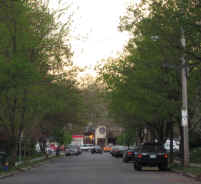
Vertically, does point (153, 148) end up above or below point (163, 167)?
above

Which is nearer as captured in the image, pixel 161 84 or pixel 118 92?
pixel 161 84

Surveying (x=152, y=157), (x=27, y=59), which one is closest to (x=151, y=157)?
(x=152, y=157)

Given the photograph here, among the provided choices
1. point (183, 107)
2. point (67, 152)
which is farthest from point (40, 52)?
point (67, 152)

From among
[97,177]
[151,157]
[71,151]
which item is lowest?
[97,177]

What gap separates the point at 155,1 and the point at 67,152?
56522mm

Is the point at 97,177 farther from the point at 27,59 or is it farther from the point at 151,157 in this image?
the point at 27,59

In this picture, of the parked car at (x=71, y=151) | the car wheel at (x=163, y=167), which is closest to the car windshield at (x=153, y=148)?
the car wheel at (x=163, y=167)

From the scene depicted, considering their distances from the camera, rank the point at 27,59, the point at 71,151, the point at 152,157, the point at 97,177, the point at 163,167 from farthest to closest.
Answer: the point at 71,151
the point at 163,167
the point at 152,157
the point at 27,59
the point at 97,177

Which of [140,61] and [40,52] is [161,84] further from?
[40,52]

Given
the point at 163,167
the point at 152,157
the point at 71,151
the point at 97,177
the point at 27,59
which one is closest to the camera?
the point at 97,177

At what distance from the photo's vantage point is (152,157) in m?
31.4

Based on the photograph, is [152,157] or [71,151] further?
[71,151]

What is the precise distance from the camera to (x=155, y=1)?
2288cm

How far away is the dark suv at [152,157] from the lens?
31453mm
